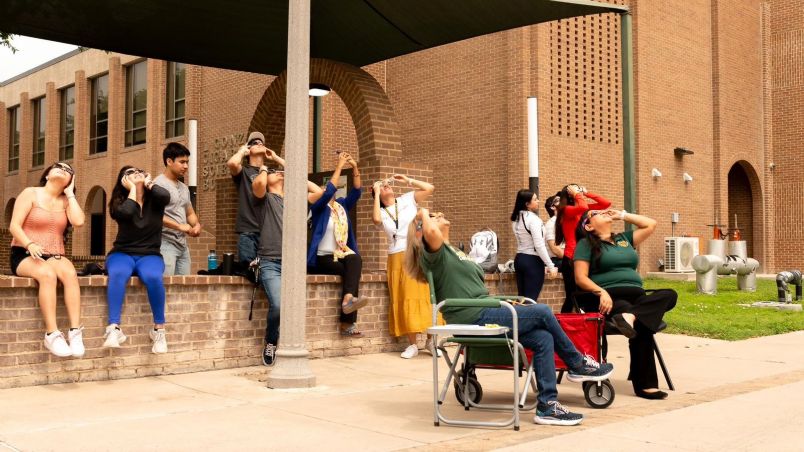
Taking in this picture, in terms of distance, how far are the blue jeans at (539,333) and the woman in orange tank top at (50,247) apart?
3359mm

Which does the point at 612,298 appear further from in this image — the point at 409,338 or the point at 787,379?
the point at 409,338

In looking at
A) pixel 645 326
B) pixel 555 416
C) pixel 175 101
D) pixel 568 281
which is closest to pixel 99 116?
pixel 175 101

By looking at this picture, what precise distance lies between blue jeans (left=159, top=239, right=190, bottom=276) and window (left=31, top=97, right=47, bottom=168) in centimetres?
3268

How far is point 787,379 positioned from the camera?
Result: 7.43 m

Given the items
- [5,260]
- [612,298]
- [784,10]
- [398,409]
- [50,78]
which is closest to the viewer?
[398,409]

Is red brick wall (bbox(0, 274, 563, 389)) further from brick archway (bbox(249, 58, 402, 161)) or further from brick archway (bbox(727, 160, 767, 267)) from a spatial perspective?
brick archway (bbox(727, 160, 767, 267))

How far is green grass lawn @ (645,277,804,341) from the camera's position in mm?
11141

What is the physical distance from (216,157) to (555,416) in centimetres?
2072

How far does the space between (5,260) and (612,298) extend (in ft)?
56.3

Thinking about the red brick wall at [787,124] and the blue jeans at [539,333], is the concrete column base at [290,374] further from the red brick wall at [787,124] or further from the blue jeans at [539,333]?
the red brick wall at [787,124]

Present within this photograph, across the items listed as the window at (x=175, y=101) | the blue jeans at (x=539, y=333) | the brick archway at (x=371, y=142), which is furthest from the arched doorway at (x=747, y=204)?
the blue jeans at (x=539, y=333)

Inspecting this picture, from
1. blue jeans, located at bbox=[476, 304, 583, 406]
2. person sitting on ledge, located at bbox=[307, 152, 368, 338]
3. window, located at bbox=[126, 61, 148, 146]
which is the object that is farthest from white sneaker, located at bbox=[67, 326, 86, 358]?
window, located at bbox=[126, 61, 148, 146]

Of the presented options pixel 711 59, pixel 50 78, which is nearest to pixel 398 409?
pixel 711 59

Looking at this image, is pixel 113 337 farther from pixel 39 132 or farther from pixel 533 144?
pixel 39 132
